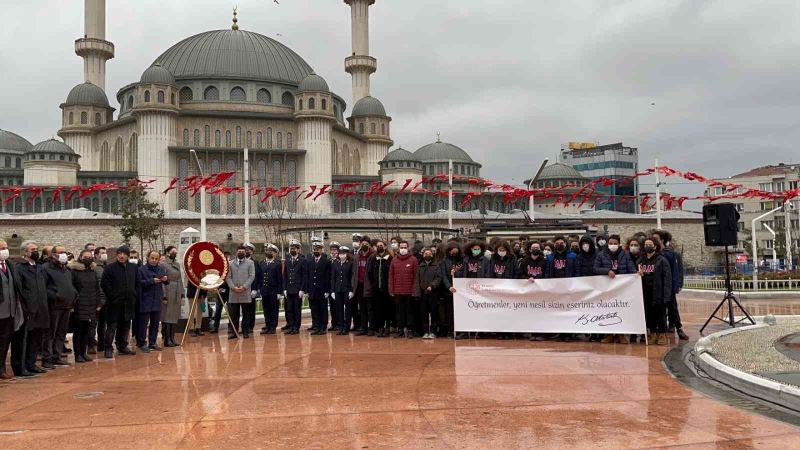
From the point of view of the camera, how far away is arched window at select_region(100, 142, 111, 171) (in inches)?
2785

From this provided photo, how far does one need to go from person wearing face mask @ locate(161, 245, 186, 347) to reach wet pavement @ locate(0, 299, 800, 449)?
1461mm

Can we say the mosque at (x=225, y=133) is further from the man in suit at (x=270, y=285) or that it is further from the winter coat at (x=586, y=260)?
the winter coat at (x=586, y=260)

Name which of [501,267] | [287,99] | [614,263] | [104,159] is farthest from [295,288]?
[104,159]

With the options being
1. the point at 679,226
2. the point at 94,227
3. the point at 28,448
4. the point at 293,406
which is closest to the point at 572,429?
the point at 293,406

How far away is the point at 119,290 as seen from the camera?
35.4ft

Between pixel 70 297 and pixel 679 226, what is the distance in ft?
199

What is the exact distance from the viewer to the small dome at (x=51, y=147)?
62562mm

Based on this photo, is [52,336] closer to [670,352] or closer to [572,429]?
[572,429]

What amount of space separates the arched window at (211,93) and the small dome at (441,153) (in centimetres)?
2439

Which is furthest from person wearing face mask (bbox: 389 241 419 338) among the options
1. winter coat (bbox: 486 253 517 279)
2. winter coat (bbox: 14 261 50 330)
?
winter coat (bbox: 14 261 50 330)

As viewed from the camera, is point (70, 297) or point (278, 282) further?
point (278, 282)

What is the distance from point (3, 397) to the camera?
7492 millimetres

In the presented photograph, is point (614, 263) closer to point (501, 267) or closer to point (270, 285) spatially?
point (501, 267)

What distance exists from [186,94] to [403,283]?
62664 millimetres
